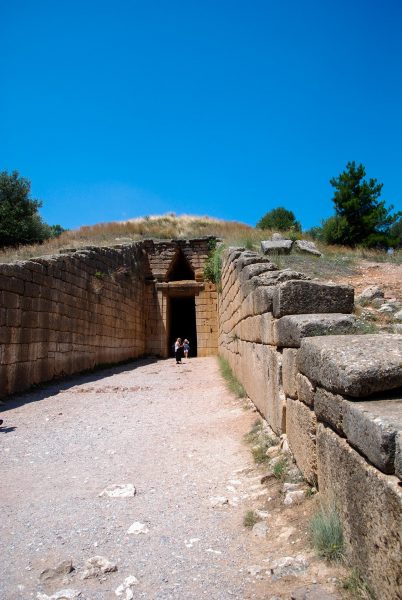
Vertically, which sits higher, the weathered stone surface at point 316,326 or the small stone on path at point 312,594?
the weathered stone surface at point 316,326

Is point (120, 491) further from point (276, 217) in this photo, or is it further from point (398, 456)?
point (276, 217)

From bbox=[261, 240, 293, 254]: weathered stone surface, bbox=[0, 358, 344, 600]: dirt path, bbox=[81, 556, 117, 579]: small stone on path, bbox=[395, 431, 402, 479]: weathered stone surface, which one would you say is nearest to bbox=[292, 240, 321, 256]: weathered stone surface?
bbox=[261, 240, 293, 254]: weathered stone surface

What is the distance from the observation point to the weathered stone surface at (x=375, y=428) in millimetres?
1893

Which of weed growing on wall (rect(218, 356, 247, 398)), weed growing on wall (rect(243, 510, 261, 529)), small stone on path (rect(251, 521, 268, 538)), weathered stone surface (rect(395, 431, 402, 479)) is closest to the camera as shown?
weathered stone surface (rect(395, 431, 402, 479))

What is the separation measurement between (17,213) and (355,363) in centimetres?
1954

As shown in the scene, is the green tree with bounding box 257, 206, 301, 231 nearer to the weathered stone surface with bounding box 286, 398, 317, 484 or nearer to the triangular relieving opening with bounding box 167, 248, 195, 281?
the triangular relieving opening with bounding box 167, 248, 195, 281

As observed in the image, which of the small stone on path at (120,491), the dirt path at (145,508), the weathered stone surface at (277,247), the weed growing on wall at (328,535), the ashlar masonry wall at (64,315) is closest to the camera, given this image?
the weed growing on wall at (328,535)

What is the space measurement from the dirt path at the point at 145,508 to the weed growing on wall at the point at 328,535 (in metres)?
0.08

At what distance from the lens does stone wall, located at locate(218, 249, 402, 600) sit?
189cm

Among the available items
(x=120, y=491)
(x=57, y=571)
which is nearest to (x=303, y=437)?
(x=120, y=491)

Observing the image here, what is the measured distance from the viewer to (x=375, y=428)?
2.00 m

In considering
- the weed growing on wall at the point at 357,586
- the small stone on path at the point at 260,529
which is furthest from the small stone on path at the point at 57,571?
Answer: the weed growing on wall at the point at 357,586

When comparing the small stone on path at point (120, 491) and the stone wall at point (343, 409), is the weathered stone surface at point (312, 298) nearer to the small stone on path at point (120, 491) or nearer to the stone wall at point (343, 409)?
the stone wall at point (343, 409)

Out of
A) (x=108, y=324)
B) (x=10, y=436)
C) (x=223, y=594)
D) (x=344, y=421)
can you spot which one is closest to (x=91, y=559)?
(x=223, y=594)
